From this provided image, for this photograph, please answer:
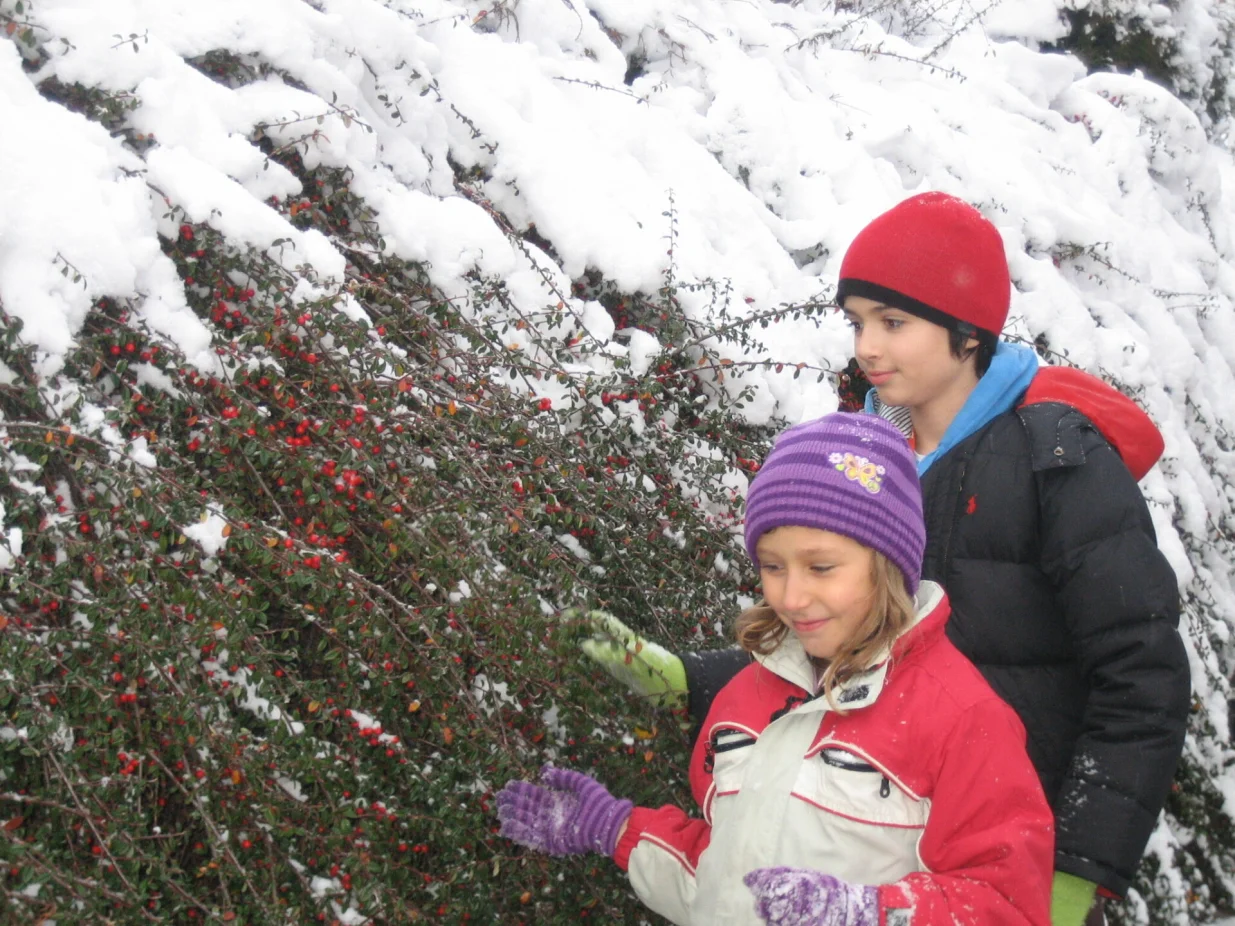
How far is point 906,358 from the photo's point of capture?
1995 millimetres

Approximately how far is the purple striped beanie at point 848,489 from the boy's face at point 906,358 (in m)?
0.31

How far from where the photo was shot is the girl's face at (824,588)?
1.61 m

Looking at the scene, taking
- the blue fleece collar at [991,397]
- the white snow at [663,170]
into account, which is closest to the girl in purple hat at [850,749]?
the blue fleece collar at [991,397]

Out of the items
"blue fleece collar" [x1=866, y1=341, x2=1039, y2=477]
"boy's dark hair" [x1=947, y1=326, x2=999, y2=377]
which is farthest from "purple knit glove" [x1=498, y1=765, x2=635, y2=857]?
"boy's dark hair" [x1=947, y1=326, x2=999, y2=377]

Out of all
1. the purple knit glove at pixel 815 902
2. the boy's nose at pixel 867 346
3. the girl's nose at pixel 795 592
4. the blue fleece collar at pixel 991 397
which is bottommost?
the purple knit glove at pixel 815 902

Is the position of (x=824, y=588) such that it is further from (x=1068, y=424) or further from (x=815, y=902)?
(x=1068, y=424)

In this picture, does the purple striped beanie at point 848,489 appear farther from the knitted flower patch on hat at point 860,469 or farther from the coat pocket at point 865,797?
the coat pocket at point 865,797

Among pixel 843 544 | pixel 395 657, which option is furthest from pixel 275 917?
pixel 843 544

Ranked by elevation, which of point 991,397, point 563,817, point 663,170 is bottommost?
point 563,817

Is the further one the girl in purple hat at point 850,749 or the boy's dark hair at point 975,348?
the boy's dark hair at point 975,348

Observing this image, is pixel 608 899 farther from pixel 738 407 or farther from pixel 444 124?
pixel 444 124

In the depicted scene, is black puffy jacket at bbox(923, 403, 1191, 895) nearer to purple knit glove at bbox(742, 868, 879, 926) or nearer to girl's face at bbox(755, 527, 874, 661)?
girl's face at bbox(755, 527, 874, 661)

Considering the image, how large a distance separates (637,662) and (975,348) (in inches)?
36.3

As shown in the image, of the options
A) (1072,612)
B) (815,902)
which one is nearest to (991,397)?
(1072,612)
